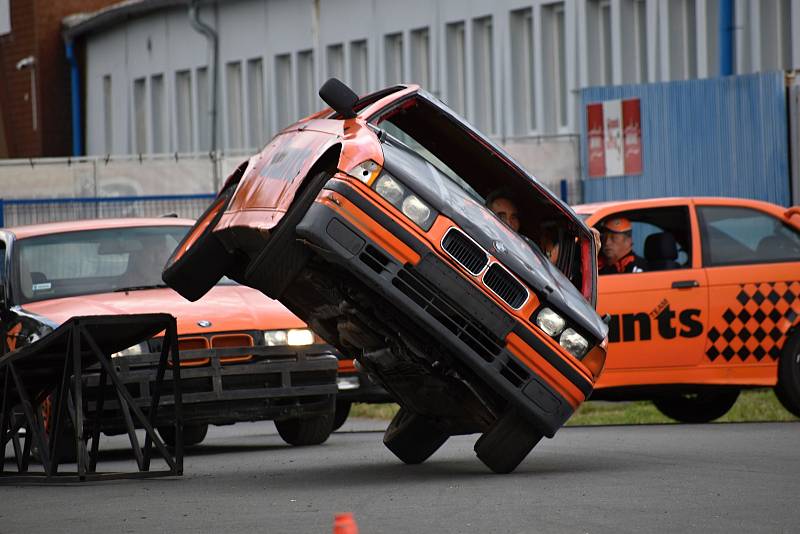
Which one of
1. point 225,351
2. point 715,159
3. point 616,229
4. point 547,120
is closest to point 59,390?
point 225,351

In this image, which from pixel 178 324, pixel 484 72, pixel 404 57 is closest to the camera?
pixel 178 324

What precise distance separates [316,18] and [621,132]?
1235cm

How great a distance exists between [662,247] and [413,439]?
383cm

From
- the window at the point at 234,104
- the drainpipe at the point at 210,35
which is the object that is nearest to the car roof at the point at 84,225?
the drainpipe at the point at 210,35

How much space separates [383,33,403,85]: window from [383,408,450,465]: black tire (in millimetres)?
25571

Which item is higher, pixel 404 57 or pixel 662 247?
pixel 404 57

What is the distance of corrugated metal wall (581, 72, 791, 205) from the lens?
82.4 ft

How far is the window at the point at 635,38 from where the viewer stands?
101ft

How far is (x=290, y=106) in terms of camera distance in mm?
40281

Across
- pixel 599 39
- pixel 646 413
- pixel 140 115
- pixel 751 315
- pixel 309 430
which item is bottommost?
pixel 646 413

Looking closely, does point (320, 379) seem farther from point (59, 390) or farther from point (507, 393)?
point (507, 393)

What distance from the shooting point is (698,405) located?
15.8m

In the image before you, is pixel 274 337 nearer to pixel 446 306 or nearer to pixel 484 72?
pixel 446 306

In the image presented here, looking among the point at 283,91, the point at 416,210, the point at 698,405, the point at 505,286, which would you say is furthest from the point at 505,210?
the point at 283,91
